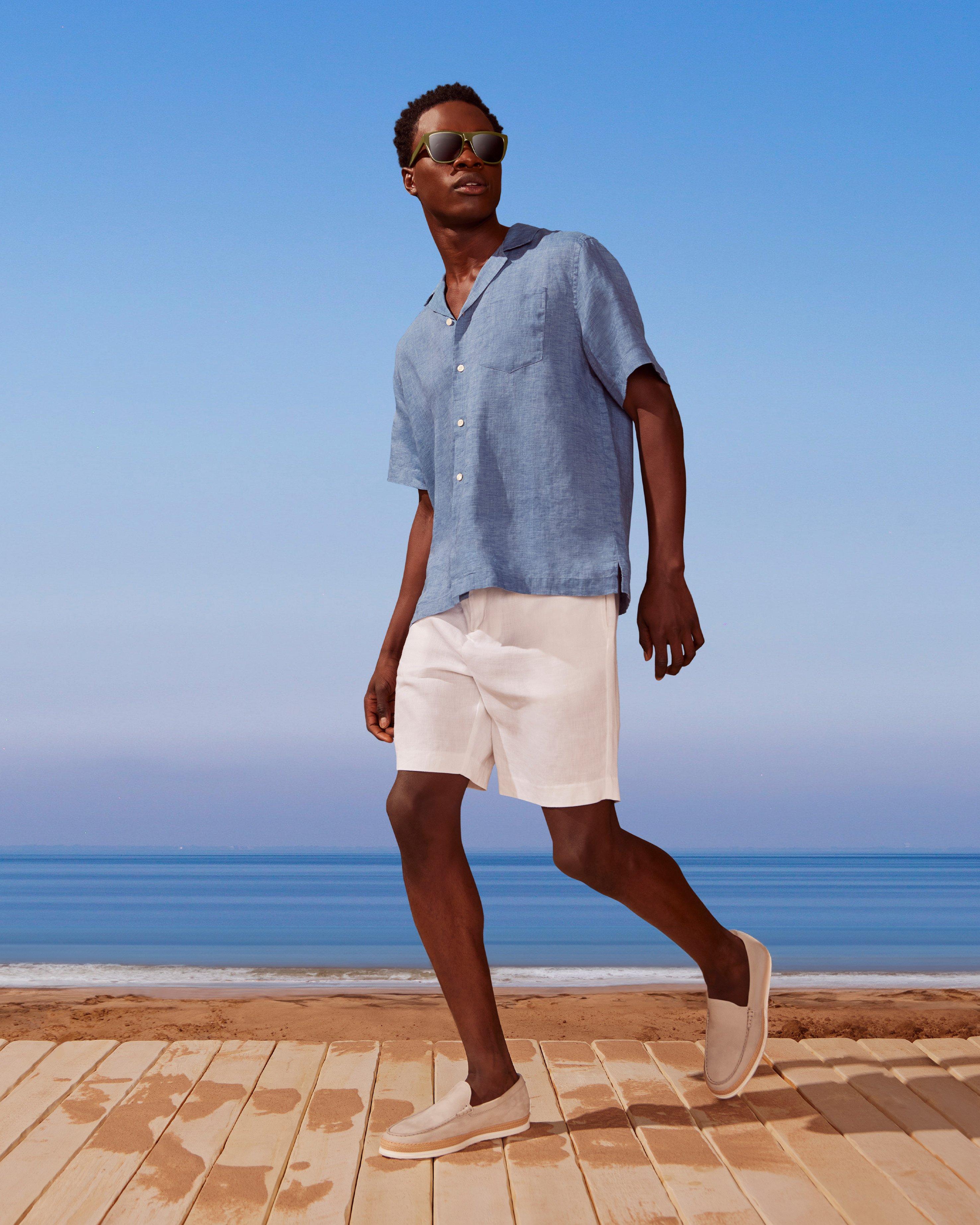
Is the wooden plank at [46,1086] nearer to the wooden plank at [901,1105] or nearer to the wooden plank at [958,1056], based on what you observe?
the wooden plank at [901,1105]

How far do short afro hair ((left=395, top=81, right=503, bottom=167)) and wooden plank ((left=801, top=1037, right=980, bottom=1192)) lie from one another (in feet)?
8.10

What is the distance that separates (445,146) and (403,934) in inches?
437

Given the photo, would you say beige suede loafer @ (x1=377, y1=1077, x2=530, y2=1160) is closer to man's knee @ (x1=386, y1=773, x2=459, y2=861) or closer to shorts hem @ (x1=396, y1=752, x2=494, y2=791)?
man's knee @ (x1=386, y1=773, x2=459, y2=861)

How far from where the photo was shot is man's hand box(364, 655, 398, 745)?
2615mm

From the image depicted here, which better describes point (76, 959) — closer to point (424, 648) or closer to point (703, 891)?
point (424, 648)

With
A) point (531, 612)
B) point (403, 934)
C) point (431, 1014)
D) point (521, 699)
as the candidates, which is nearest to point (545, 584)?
point (531, 612)

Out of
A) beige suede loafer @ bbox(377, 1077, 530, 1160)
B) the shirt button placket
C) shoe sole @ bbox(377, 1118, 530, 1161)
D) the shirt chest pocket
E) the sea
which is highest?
the shirt chest pocket

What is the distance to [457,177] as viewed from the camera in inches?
95.0

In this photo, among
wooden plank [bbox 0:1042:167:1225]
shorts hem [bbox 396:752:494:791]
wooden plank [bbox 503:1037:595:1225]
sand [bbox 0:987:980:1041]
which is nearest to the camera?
wooden plank [bbox 503:1037:595:1225]

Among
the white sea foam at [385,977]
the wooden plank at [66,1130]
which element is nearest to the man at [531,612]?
the wooden plank at [66,1130]

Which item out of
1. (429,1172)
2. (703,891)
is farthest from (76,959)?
(703,891)

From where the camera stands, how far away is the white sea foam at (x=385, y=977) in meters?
7.44

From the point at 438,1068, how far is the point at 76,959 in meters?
7.88

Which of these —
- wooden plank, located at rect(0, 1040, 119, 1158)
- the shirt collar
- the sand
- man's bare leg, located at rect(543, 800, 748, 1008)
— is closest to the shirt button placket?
the shirt collar
